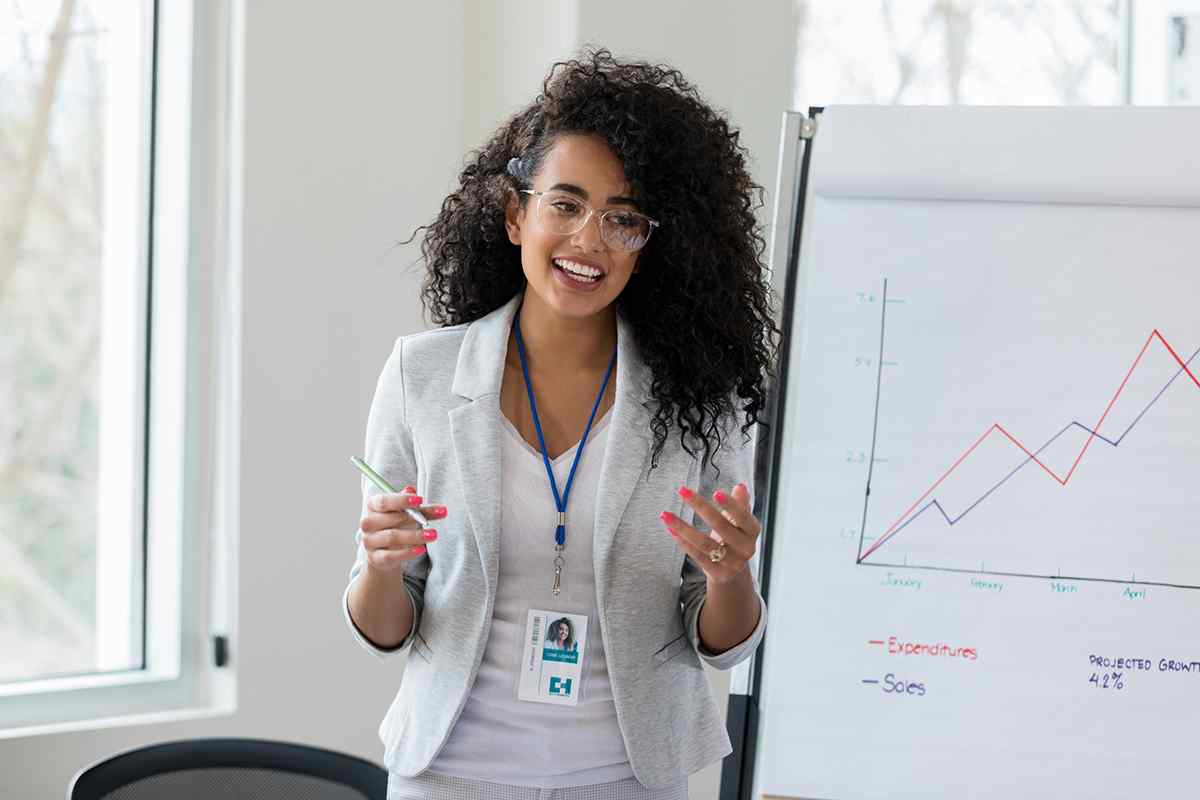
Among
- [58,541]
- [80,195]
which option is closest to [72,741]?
[58,541]

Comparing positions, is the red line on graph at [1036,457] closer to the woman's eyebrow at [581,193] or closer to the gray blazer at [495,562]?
the gray blazer at [495,562]

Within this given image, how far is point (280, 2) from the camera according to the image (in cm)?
252

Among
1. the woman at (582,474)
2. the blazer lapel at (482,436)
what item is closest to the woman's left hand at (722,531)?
the woman at (582,474)

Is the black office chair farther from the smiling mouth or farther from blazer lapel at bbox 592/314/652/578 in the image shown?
the smiling mouth

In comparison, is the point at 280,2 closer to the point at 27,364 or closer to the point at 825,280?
the point at 27,364

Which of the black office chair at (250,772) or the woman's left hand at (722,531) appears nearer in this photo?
the woman's left hand at (722,531)

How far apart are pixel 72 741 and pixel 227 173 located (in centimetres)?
113

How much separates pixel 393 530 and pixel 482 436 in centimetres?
18

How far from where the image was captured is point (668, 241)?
5.20 feet

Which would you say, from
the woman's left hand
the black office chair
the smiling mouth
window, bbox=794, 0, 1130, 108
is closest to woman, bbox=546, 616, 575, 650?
the woman's left hand

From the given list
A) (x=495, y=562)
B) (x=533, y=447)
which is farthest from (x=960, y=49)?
(x=495, y=562)

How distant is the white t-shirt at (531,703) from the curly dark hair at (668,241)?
0.52 ft

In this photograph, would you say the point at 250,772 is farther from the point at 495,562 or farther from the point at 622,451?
the point at 622,451

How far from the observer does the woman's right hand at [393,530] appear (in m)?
1.38
